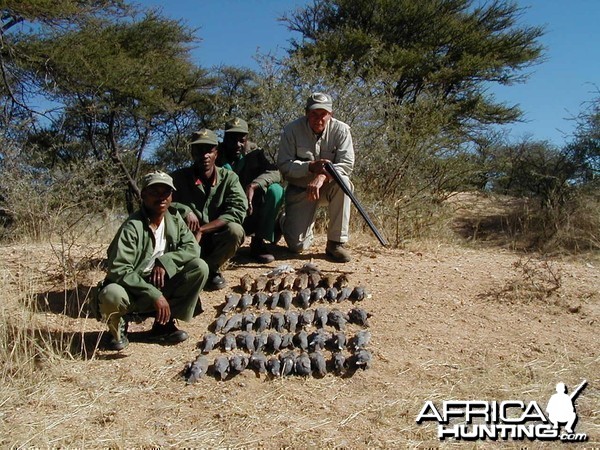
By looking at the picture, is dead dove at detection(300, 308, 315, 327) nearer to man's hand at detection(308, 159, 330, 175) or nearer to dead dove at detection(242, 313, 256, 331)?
dead dove at detection(242, 313, 256, 331)

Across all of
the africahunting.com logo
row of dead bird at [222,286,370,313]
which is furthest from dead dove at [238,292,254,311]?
the africahunting.com logo

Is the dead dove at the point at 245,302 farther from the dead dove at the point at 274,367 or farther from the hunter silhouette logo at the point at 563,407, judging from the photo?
the hunter silhouette logo at the point at 563,407

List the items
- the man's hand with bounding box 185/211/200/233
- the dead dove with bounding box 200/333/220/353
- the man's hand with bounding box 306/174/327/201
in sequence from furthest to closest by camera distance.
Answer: the man's hand with bounding box 306/174/327/201
the man's hand with bounding box 185/211/200/233
the dead dove with bounding box 200/333/220/353

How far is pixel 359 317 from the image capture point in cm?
554

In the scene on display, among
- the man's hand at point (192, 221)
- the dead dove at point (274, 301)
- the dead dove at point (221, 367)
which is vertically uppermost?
the man's hand at point (192, 221)

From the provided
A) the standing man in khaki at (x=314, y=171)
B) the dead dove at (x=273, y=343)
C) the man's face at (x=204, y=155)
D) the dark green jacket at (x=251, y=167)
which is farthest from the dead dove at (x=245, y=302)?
the dark green jacket at (x=251, y=167)

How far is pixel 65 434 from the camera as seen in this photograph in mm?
3895

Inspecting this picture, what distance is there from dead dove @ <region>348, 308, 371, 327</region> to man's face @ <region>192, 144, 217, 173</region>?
1.83 meters

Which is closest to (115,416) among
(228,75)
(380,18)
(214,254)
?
(214,254)

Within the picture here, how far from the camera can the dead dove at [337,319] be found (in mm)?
5421

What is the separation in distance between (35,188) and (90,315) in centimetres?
464

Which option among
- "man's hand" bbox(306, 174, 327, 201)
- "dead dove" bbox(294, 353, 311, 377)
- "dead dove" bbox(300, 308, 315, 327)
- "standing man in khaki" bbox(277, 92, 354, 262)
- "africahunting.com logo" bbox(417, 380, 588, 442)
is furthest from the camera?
"standing man in khaki" bbox(277, 92, 354, 262)

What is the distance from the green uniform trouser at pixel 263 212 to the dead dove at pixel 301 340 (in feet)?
5.92

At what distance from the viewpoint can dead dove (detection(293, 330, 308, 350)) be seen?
5074mm
